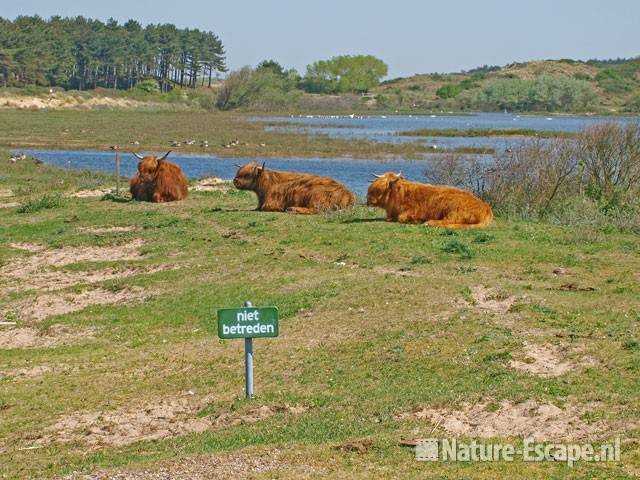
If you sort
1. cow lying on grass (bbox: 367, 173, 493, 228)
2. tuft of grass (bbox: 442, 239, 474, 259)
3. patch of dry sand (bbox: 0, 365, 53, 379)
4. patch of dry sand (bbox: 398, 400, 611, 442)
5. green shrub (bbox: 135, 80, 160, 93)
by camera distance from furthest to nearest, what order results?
1. green shrub (bbox: 135, 80, 160, 93)
2. cow lying on grass (bbox: 367, 173, 493, 228)
3. tuft of grass (bbox: 442, 239, 474, 259)
4. patch of dry sand (bbox: 0, 365, 53, 379)
5. patch of dry sand (bbox: 398, 400, 611, 442)

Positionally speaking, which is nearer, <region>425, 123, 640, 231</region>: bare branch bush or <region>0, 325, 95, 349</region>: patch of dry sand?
<region>0, 325, 95, 349</region>: patch of dry sand

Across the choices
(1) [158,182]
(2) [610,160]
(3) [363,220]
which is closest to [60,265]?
(3) [363,220]

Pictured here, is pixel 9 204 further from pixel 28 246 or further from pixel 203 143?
pixel 203 143

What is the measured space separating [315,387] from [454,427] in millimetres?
2217

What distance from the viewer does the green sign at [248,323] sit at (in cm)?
1028

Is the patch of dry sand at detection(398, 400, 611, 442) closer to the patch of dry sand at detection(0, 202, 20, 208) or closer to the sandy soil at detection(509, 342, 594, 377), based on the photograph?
the sandy soil at detection(509, 342, 594, 377)

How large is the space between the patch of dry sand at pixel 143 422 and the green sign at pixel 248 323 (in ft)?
2.28

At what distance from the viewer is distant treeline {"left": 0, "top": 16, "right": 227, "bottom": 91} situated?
124m

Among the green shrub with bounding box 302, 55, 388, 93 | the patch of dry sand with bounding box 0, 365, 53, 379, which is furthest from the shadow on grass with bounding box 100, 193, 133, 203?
the green shrub with bounding box 302, 55, 388, 93

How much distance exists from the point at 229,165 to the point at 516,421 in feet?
113

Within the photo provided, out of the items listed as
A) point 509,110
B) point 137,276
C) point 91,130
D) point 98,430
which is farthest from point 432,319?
point 509,110

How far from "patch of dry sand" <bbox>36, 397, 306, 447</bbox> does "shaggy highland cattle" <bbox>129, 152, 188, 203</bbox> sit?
13.2 m

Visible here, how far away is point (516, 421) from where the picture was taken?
28.6 feet

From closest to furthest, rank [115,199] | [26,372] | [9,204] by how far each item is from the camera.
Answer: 1. [26,372]
2. [115,199]
3. [9,204]
